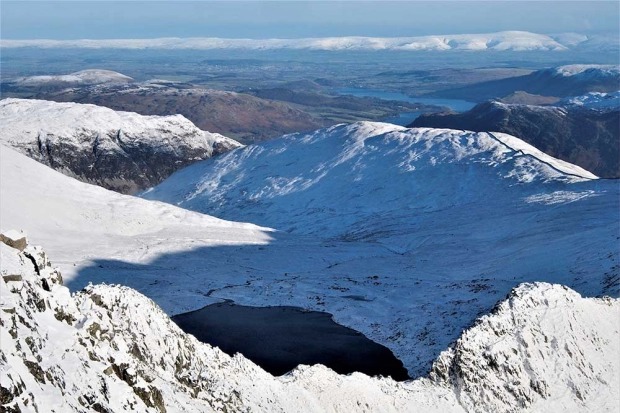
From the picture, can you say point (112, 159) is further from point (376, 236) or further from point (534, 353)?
point (534, 353)

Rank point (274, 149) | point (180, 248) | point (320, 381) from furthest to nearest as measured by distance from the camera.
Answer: point (274, 149), point (180, 248), point (320, 381)

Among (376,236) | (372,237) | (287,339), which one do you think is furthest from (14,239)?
(376,236)

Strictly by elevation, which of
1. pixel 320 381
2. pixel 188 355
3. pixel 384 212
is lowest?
pixel 384 212

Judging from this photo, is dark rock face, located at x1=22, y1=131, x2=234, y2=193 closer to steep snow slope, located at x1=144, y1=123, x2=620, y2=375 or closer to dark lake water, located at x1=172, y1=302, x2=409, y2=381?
steep snow slope, located at x1=144, y1=123, x2=620, y2=375

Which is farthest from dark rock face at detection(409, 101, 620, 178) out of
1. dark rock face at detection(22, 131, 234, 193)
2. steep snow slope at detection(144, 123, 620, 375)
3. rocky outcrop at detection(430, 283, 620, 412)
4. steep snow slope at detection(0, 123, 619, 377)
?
rocky outcrop at detection(430, 283, 620, 412)

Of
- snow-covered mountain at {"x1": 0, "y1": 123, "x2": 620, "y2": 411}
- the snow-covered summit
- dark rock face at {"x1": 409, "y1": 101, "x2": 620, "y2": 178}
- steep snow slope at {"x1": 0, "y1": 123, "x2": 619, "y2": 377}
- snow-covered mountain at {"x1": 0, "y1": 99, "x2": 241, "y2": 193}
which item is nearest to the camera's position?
snow-covered mountain at {"x1": 0, "y1": 123, "x2": 620, "y2": 411}

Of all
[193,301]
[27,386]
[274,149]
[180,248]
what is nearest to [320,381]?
[27,386]

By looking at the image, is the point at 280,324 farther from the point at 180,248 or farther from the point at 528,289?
the point at 180,248

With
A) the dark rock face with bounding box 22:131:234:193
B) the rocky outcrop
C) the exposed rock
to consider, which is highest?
the exposed rock
